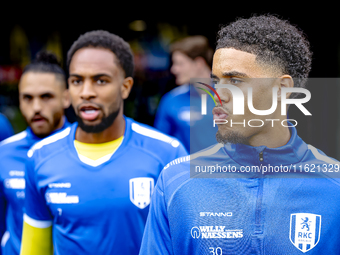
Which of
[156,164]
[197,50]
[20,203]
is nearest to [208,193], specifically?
[156,164]

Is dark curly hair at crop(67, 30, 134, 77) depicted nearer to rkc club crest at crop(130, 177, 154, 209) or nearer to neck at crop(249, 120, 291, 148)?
rkc club crest at crop(130, 177, 154, 209)

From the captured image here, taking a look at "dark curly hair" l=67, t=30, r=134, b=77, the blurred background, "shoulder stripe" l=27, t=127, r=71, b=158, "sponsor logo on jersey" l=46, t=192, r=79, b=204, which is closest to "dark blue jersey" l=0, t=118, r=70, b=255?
"shoulder stripe" l=27, t=127, r=71, b=158

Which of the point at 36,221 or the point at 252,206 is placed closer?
the point at 252,206

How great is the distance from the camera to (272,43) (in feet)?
5.53

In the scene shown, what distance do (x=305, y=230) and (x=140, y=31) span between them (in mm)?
6434

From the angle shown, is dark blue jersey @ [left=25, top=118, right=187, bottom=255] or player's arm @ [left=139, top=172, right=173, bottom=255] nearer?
player's arm @ [left=139, top=172, right=173, bottom=255]

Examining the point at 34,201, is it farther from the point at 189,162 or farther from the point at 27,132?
the point at 189,162

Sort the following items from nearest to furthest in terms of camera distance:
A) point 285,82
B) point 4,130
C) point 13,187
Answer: point 285,82 → point 13,187 → point 4,130

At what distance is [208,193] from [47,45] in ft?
21.1

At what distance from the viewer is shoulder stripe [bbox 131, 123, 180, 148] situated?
2596 mm

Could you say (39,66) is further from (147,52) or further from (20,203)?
(147,52)

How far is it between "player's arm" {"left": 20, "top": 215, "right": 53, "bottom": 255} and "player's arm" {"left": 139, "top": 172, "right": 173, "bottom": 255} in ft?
3.28

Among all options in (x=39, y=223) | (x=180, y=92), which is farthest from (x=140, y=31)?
(x=39, y=223)

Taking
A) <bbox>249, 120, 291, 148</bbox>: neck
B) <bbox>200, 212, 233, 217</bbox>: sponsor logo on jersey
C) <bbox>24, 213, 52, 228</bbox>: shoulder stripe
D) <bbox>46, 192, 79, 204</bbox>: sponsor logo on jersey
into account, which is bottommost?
<bbox>24, 213, 52, 228</bbox>: shoulder stripe
